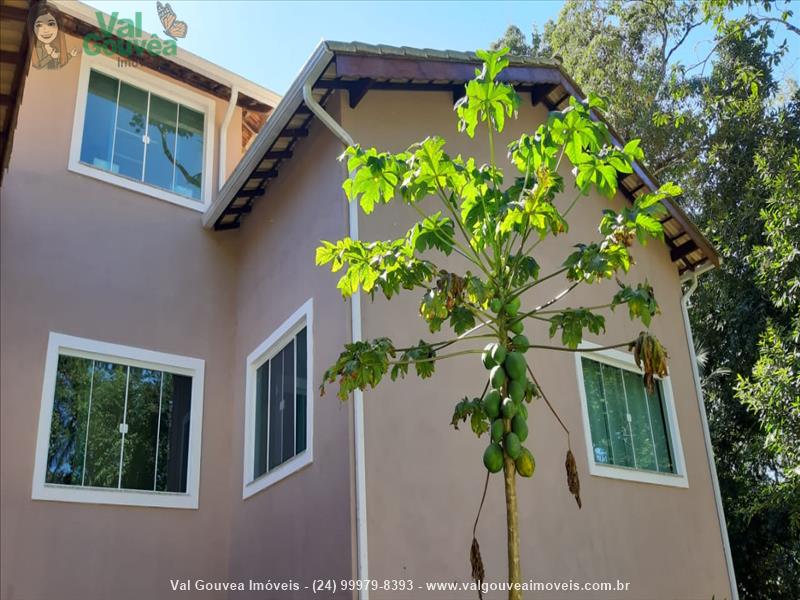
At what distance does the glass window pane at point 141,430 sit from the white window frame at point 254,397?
101cm

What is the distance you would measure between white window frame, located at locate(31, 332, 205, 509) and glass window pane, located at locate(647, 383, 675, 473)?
5.20 metres

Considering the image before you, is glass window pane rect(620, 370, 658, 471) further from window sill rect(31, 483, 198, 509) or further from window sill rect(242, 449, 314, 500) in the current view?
window sill rect(31, 483, 198, 509)

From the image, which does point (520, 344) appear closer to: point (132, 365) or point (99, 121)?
point (132, 365)

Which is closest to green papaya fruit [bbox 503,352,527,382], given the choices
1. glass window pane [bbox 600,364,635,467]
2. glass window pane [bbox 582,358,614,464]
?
glass window pane [bbox 582,358,614,464]

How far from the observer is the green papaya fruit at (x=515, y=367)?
12.5 feet

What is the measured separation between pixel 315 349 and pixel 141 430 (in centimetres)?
254

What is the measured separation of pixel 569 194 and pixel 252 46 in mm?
5579

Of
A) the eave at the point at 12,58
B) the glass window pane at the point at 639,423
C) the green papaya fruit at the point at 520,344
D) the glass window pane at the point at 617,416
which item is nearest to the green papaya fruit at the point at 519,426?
the green papaya fruit at the point at 520,344

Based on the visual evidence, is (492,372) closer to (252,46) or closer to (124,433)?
(124,433)

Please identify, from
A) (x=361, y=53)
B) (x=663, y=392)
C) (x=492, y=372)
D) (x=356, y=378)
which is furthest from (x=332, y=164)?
(x=663, y=392)

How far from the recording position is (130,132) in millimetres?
9586

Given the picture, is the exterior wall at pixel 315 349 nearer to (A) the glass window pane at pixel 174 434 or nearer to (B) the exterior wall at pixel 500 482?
(B) the exterior wall at pixel 500 482

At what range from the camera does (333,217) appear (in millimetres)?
7293

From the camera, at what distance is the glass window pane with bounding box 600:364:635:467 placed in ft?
26.8
